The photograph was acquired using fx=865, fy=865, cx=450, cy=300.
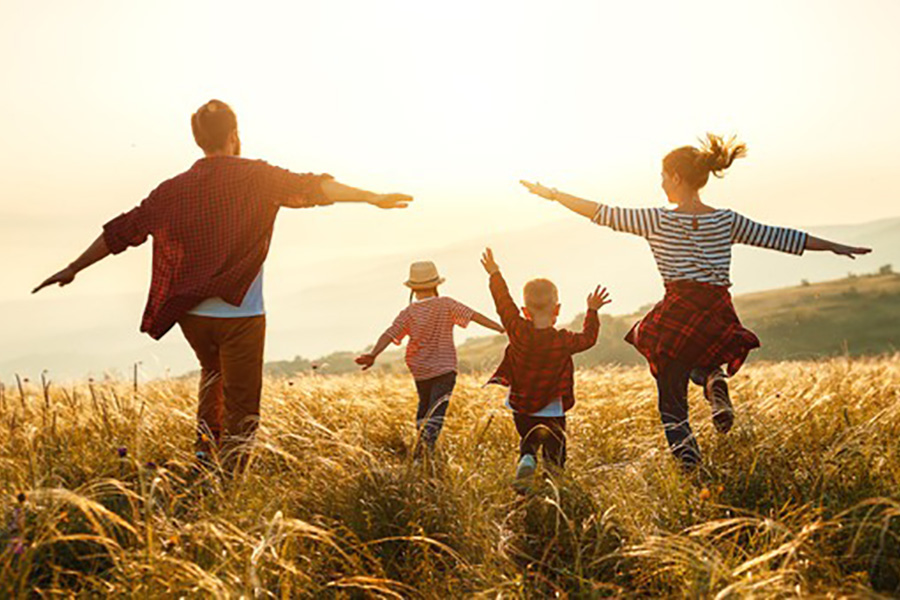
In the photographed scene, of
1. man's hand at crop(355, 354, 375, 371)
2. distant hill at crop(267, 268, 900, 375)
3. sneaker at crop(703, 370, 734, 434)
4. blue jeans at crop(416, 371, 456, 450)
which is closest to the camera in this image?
sneaker at crop(703, 370, 734, 434)

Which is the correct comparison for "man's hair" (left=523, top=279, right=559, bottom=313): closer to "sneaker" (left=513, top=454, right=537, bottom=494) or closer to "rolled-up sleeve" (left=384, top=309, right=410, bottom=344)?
"sneaker" (left=513, top=454, right=537, bottom=494)

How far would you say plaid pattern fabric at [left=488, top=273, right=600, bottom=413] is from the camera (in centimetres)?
579

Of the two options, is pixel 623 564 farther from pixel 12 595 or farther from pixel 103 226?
pixel 103 226

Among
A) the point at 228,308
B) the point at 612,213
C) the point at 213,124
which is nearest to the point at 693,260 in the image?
the point at 612,213

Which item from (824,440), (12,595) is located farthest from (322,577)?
(824,440)

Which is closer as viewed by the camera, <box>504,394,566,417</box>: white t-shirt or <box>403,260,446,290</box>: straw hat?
<box>504,394,566,417</box>: white t-shirt

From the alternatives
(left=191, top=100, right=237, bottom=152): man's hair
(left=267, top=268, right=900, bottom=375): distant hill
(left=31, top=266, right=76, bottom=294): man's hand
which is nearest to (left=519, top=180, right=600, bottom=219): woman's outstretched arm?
(left=191, top=100, right=237, bottom=152): man's hair

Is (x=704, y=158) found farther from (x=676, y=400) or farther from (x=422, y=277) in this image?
(x=422, y=277)

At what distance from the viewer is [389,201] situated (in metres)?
5.55

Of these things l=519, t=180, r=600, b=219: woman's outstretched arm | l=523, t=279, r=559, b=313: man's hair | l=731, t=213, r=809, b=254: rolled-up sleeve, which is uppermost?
l=519, t=180, r=600, b=219: woman's outstretched arm

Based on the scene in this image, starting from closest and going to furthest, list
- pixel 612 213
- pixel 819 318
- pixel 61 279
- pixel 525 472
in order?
pixel 525 472 < pixel 61 279 < pixel 612 213 < pixel 819 318

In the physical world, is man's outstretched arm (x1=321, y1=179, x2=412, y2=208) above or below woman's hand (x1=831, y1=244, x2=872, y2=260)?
above

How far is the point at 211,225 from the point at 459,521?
2560mm

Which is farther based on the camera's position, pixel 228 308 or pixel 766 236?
pixel 766 236
